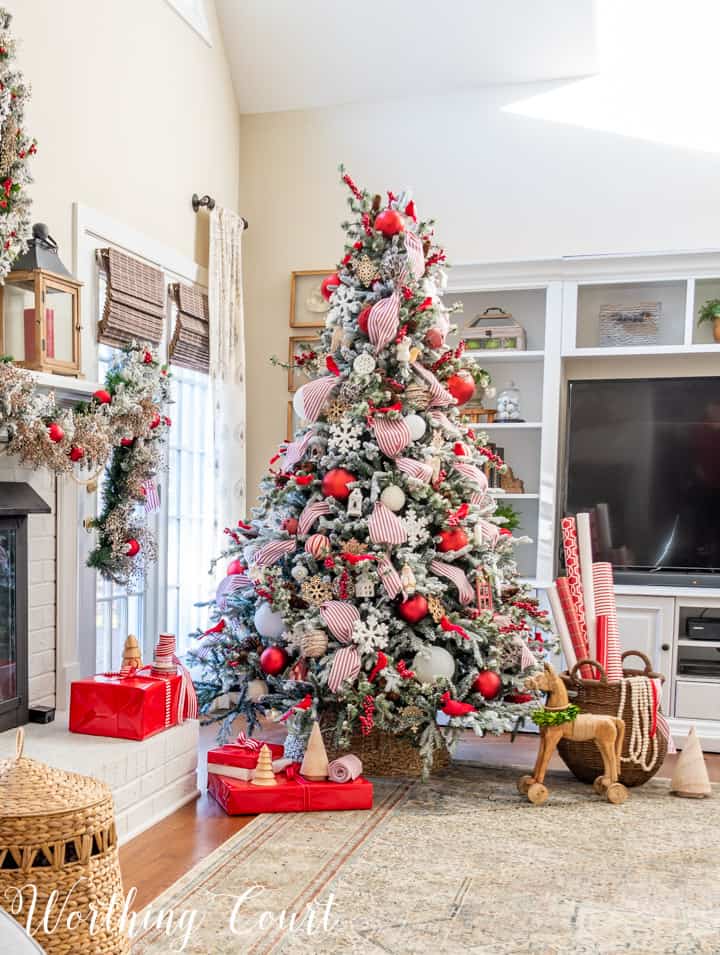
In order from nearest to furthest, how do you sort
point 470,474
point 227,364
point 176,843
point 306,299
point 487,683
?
point 176,843
point 487,683
point 470,474
point 227,364
point 306,299

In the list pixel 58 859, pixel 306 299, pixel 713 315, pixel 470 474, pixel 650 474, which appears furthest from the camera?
pixel 306 299

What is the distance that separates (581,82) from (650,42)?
1.20 feet

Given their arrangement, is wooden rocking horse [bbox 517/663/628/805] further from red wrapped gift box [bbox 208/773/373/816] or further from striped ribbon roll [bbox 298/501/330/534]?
striped ribbon roll [bbox 298/501/330/534]

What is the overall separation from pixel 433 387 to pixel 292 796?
63.2 inches

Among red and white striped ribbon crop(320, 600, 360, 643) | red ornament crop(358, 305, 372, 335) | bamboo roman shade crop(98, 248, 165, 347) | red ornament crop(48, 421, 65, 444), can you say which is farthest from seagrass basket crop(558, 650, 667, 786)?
bamboo roman shade crop(98, 248, 165, 347)

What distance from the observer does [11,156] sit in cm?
284

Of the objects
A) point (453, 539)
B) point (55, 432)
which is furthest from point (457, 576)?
point (55, 432)

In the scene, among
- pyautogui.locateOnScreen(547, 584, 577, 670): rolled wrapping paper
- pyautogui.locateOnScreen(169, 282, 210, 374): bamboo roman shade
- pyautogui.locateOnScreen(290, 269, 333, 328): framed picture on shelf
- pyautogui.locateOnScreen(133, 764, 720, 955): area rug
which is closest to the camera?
pyautogui.locateOnScreen(133, 764, 720, 955): area rug

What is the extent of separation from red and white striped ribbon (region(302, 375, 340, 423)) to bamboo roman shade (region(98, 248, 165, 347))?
31.8 inches

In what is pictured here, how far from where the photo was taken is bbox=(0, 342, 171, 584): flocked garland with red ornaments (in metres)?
2.75

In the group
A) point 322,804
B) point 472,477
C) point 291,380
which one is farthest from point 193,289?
point 322,804

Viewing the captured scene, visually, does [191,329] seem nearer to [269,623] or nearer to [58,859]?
[269,623]

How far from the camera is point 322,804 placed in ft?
10.1

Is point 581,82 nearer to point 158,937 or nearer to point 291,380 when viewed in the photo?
point 291,380
